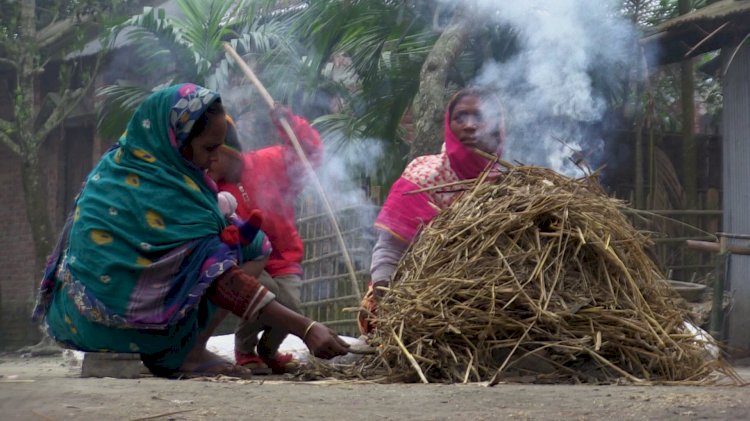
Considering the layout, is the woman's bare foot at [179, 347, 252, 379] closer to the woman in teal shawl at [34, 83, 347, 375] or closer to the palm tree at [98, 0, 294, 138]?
the woman in teal shawl at [34, 83, 347, 375]

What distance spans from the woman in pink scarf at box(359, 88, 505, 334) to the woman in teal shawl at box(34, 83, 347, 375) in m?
0.93

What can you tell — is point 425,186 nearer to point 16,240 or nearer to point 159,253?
point 159,253

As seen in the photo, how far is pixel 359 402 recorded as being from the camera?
314 cm

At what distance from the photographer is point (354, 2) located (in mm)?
8414

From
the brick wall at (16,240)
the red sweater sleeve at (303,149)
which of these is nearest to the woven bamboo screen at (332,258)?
the red sweater sleeve at (303,149)

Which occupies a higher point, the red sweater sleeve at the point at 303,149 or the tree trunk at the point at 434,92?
the tree trunk at the point at 434,92

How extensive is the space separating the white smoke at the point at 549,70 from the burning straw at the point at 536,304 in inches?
93.2

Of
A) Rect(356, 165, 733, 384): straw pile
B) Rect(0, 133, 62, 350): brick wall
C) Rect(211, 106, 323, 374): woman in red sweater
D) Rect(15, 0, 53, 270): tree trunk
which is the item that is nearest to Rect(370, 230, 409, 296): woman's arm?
Rect(211, 106, 323, 374): woman in red sweater

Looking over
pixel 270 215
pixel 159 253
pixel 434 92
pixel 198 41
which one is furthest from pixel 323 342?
pixel 198 41

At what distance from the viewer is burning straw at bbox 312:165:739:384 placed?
3934mm

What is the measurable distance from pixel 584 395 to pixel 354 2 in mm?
5731

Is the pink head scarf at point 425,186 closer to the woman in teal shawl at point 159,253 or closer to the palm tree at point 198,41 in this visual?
the woman in teal shawl at point 159,253

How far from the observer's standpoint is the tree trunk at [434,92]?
7320 mm

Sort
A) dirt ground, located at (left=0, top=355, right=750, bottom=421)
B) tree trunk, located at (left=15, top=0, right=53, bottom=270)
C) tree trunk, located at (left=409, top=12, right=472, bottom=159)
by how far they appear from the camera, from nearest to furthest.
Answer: dirt ground, located at (left=0, top=355, right=750, bottom=421)
tree trunk, located at (left=409, top=12, right=472, bottom=159)
tree trunk, located at (left=15, top=0, right=53, bottom=270)
